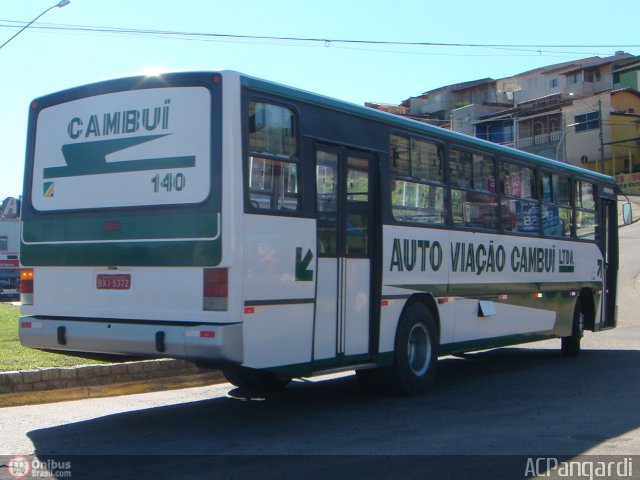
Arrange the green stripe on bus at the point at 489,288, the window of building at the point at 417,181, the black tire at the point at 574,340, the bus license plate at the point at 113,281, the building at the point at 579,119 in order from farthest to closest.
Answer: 1. the building at the point at 579,119
2. the black tire at the point at 574,340
3. the green stripe on bus at the point at 489,288
4. the window of building at the point at 417,181
5. the bus license plate at the point at 113,281

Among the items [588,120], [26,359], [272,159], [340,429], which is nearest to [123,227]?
[272,159]

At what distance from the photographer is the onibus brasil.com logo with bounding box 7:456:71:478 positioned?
630 cm

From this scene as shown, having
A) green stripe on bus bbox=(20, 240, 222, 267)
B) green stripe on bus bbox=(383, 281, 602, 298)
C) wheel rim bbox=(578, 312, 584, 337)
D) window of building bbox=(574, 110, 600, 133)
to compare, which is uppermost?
window of building bbox=(574, 110, 600, 133)

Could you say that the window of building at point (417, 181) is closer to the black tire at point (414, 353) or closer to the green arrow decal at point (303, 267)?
the black tire at point (414, 353)

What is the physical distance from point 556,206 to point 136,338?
8.59m

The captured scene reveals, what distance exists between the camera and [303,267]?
827cm

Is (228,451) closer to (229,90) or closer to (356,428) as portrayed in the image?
(356,428)

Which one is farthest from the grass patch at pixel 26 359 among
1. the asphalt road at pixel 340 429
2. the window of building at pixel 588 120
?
the window of building at pixel 588 120

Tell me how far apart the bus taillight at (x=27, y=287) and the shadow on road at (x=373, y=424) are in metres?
1.38

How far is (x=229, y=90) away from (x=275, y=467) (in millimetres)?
3335

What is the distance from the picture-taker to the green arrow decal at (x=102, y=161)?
25.6 feet

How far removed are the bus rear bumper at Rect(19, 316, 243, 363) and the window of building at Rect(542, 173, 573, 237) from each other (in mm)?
7749

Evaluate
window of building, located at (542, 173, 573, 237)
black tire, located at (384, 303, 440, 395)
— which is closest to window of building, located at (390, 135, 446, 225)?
black tire, located at (384, 303, 440, 395)

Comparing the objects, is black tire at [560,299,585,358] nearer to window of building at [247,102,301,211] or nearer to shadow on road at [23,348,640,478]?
shadow on road at [23,348,640,478]
